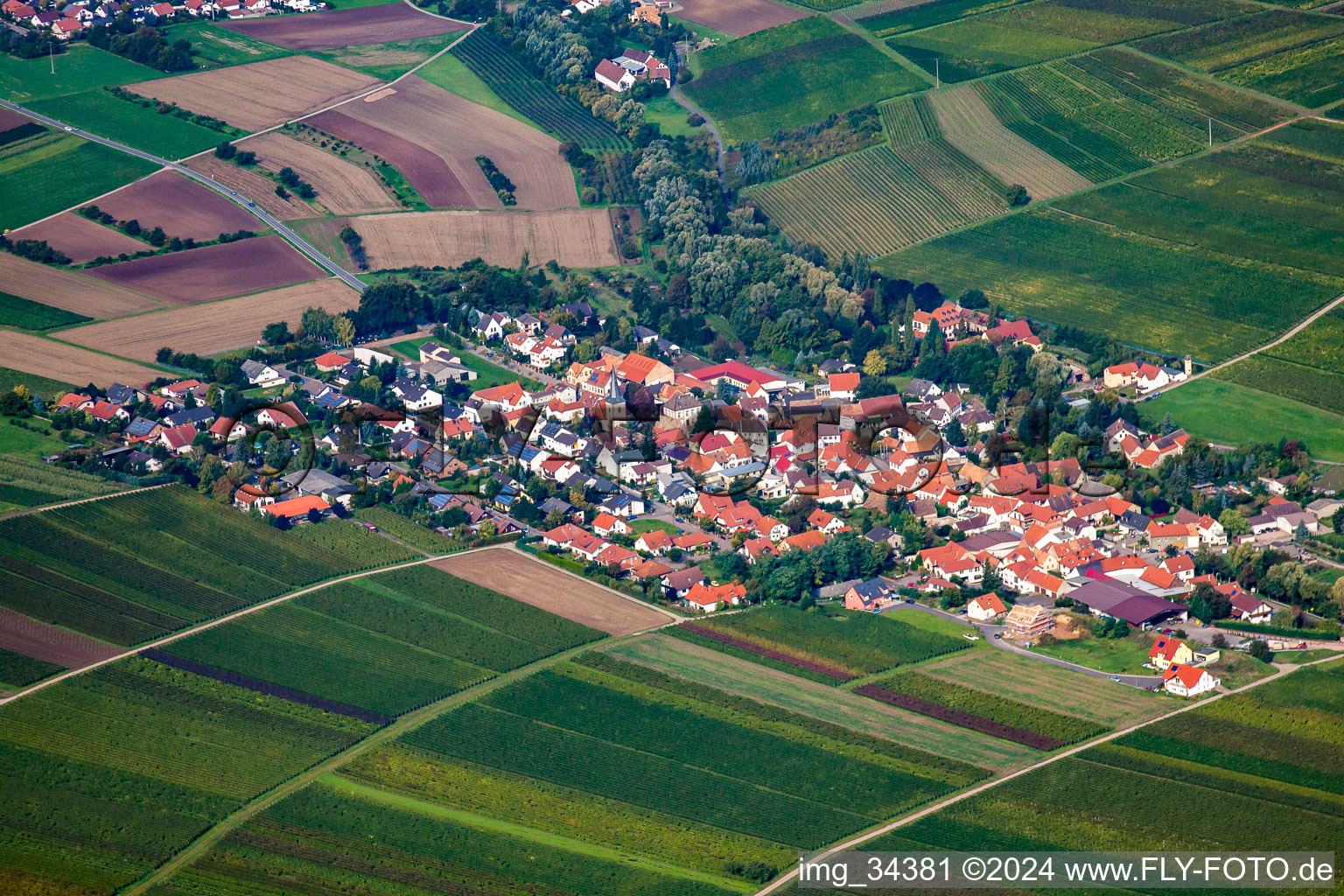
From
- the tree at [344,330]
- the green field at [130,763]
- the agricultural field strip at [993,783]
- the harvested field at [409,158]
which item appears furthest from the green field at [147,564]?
the harvested field at [409,158]

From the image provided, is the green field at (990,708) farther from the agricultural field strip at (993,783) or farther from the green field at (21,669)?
the green field at (21,669)

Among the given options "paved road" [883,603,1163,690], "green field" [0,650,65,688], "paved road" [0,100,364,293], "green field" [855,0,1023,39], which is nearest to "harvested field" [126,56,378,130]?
"paved road" [0,100,364,293]

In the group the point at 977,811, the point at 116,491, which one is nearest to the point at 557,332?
the point at 116,491

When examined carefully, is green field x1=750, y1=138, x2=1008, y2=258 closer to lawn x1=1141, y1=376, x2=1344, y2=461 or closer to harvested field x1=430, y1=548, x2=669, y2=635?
lawn x1=1141, y1=376, x2=1344, y2=461

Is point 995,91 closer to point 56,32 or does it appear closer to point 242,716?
point 56,32

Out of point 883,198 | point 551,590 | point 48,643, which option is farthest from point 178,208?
point 48,643
